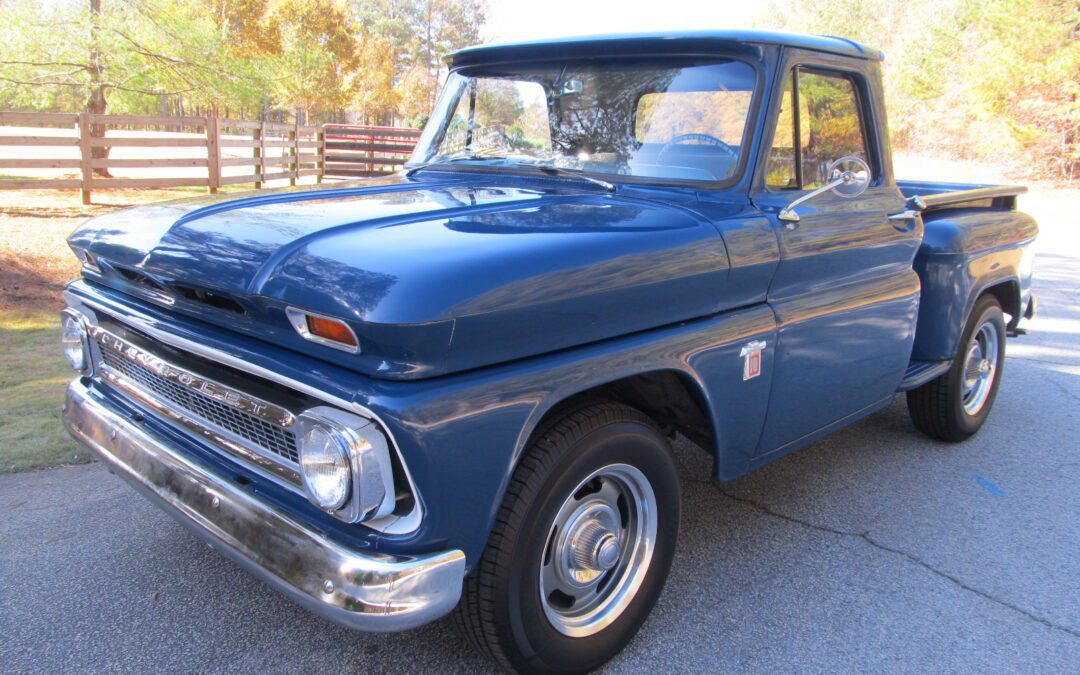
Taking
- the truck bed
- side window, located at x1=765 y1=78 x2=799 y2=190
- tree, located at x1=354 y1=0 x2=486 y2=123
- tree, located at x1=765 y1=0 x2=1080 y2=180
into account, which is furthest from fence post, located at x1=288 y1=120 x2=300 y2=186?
tree, located at x1=354 y1=0 x2=486 y2=123

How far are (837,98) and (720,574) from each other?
6.39 ft

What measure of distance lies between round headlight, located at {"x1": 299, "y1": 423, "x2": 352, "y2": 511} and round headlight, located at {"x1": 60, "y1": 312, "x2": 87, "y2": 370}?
140cm

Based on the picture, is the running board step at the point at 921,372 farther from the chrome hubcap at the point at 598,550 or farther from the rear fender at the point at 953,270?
the chrome hubcap at the point at 598,550

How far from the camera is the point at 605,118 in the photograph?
3.09m

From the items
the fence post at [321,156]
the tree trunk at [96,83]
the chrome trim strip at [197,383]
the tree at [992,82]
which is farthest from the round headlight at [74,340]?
the tree at [992,82]

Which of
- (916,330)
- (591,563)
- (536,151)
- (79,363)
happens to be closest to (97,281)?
(79,363)

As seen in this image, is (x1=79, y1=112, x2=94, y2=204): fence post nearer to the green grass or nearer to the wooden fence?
the green grass

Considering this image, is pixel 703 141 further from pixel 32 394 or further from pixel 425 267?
pixel 32 394

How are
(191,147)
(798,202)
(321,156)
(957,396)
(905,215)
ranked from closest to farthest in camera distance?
(798,202), (905,215), (957,396), (191,147), (321,156)

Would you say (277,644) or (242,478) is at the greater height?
(242,478)

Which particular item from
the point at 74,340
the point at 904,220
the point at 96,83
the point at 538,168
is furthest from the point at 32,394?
the point at 96,83

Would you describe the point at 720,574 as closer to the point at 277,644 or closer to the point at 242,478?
the point at 277,644

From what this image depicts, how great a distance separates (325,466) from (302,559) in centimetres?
24

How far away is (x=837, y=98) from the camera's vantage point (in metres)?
3.27
